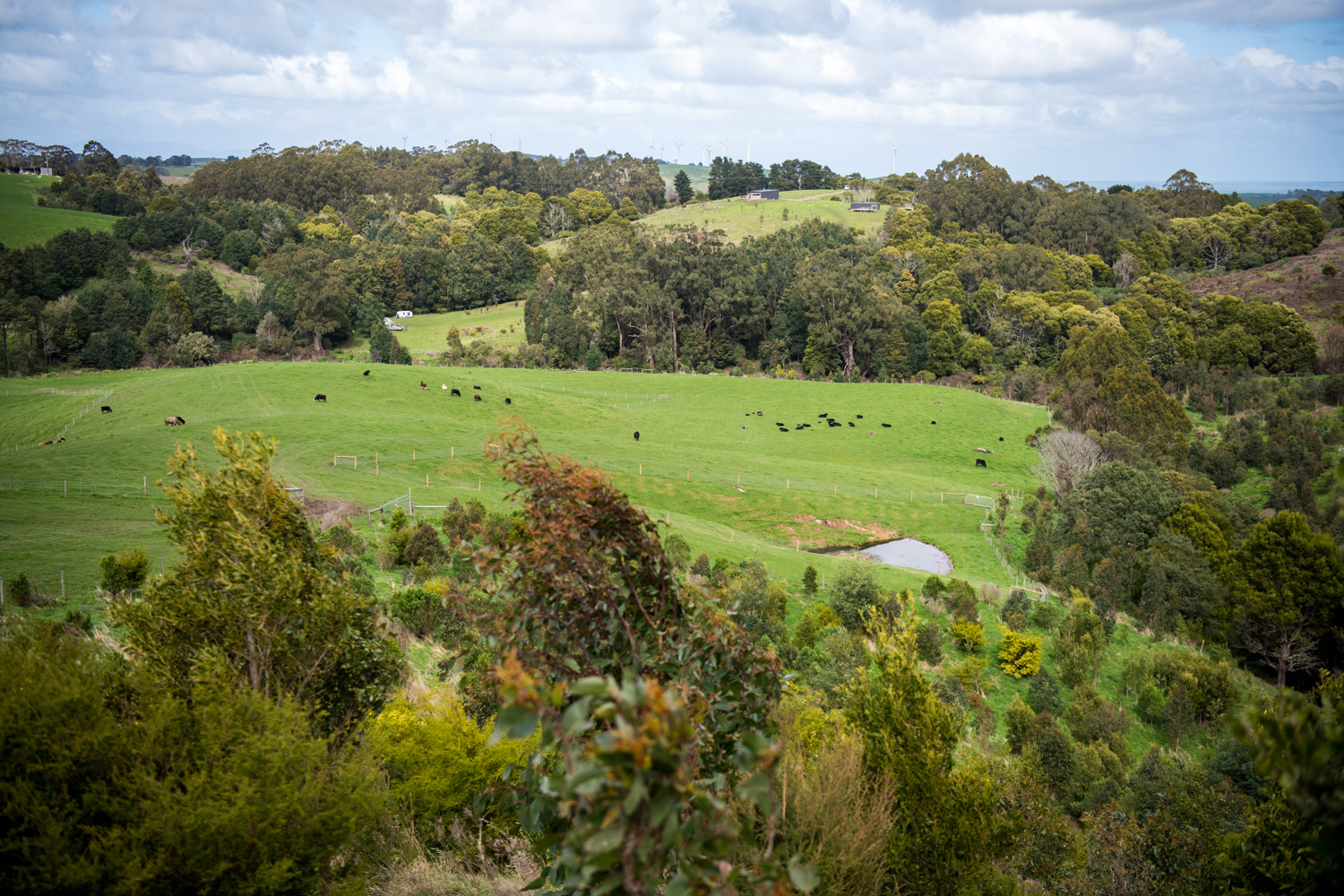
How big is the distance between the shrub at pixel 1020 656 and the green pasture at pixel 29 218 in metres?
101

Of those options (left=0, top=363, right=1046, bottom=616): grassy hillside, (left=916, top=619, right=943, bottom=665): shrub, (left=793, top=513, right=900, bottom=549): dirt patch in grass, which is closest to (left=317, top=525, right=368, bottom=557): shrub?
(left=0, top=363, right=1046, bottom=616): grassy hillside

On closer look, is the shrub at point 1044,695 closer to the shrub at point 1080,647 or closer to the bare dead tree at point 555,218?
the shrub at point 1080,647

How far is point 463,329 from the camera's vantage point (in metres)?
91.1

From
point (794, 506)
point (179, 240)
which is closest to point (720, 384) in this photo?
point (794, 506)

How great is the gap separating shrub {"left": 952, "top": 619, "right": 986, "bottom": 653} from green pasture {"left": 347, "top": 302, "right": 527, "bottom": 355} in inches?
2595

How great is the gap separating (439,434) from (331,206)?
337 ft

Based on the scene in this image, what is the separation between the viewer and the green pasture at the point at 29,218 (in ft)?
281

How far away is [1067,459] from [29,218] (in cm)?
11468

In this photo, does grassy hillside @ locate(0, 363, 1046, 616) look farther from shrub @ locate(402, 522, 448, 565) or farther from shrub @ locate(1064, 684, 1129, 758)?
shrub @ locate(1064, 684, 1129, 758)

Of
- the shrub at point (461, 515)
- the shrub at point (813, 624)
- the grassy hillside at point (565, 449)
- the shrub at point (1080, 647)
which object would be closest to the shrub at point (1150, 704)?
the shrub at point (1080, 647)

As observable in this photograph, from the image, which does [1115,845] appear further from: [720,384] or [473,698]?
[720,384]

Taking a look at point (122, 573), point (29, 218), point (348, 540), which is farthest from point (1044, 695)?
point (29, 218)

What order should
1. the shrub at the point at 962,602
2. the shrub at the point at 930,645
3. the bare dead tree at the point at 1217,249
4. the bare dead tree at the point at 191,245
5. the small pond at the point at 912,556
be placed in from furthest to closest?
1. the bare dead tree at the point at 1217,249
2. the bare dead tree at the point at 191,245
3. the small pond at the point at 912,556
4. the shrub at the point at 962,602
5. the shrub at the point at 930,645

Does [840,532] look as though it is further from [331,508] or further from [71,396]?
[71,396]
